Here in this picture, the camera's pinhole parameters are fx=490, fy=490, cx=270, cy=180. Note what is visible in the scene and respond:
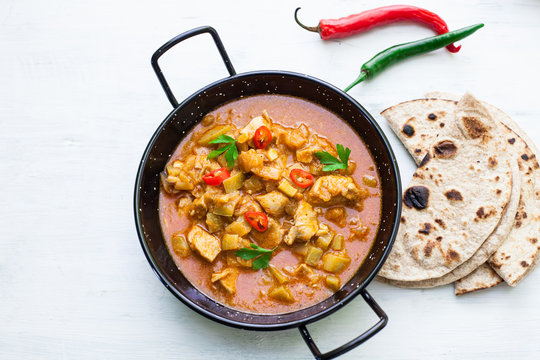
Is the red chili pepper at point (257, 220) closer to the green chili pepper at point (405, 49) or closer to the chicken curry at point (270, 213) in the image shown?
the chicken curry at point (270, 213)

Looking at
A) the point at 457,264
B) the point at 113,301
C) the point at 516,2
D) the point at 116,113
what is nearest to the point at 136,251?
the point at 113,301

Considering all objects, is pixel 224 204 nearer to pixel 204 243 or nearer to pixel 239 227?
pixel 239 227

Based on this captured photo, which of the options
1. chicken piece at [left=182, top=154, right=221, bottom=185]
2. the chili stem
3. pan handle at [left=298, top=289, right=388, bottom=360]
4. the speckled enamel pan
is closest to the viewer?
pan handle at [left=298, top=289, right=388, bottom=360]

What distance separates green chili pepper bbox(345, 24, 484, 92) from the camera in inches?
186

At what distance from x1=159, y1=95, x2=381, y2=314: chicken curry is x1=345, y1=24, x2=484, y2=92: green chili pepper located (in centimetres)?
73

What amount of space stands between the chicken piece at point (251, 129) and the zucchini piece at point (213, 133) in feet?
0.61

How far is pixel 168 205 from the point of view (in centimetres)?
437

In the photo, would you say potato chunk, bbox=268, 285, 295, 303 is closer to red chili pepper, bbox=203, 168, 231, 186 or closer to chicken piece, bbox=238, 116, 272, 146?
red chili pepper, bbox=203, 168, 231, 186

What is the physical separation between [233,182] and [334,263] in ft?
3.58

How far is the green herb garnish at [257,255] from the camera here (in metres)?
3.99

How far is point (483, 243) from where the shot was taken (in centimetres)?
423

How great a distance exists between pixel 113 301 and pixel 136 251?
1.69 feet

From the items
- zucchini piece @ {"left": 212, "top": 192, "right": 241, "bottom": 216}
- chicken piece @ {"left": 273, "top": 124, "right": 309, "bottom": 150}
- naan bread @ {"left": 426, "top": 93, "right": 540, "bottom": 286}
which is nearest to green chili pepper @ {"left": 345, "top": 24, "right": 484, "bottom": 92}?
chicken piece @ {"left": 273, "top": 124, "right": 309, "bottom": 150}

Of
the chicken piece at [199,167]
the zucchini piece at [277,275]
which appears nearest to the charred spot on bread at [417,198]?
the zucchini piece at [277,275]
